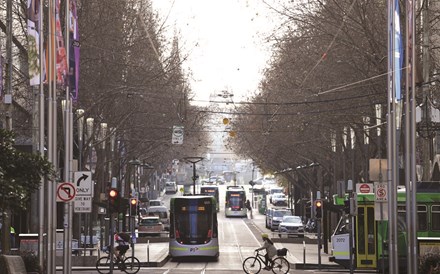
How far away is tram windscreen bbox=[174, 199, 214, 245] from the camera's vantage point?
53.8 meters

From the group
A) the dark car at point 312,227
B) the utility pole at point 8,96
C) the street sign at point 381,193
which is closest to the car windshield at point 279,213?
the dark car at point 312,227

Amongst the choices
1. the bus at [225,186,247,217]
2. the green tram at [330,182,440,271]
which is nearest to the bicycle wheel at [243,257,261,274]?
the green tram at [330,182,440,271]

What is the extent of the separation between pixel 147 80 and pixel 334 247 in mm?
11429

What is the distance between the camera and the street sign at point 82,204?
37.0 m

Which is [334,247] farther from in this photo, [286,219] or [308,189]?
[308,189]

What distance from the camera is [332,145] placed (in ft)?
251

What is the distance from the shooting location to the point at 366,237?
146ft

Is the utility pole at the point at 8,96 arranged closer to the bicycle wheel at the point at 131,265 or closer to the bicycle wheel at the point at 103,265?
the bicycle wheel at the point at 103,265

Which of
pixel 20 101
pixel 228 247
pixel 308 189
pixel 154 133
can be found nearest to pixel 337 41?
pixel 20 101

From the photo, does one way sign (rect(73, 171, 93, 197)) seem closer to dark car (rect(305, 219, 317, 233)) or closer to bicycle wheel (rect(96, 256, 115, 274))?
bicycle wheel (rect(96, 256, 115, 274))

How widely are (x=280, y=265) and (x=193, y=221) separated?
1026cm

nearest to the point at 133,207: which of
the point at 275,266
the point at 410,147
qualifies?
the point at 275,266

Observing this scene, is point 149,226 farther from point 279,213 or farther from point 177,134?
point 279,213

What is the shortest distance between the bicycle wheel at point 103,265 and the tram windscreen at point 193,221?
6.06m
